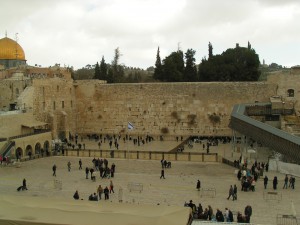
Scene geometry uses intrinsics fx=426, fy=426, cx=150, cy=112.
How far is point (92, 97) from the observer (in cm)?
3738

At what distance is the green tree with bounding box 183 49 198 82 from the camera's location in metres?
42.1

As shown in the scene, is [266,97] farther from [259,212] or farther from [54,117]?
[259,212]

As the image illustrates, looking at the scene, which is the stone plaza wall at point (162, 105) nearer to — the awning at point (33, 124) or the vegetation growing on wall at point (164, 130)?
the vegetation growing on wall at point (164, 130)

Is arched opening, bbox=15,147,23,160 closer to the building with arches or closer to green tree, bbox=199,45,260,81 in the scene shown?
the building with arches

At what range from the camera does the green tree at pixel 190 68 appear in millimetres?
42062

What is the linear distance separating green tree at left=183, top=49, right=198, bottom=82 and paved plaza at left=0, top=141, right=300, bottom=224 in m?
16.8

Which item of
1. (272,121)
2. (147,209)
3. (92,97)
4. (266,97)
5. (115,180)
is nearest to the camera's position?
(147,209)

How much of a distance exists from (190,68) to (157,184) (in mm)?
25180

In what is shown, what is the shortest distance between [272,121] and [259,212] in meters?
18.3

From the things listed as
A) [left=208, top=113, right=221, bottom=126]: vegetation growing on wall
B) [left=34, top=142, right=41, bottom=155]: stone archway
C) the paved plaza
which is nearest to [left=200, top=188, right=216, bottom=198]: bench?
the paved plaza

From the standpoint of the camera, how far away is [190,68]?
139ft

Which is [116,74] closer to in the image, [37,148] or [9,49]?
[9,49]

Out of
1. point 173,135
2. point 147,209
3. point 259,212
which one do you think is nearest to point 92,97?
point 173,135

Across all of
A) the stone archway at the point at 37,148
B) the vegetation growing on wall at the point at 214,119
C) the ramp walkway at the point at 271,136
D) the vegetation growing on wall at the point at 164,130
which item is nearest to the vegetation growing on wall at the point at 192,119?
the vegetation growing on wall at the point at 214,119
